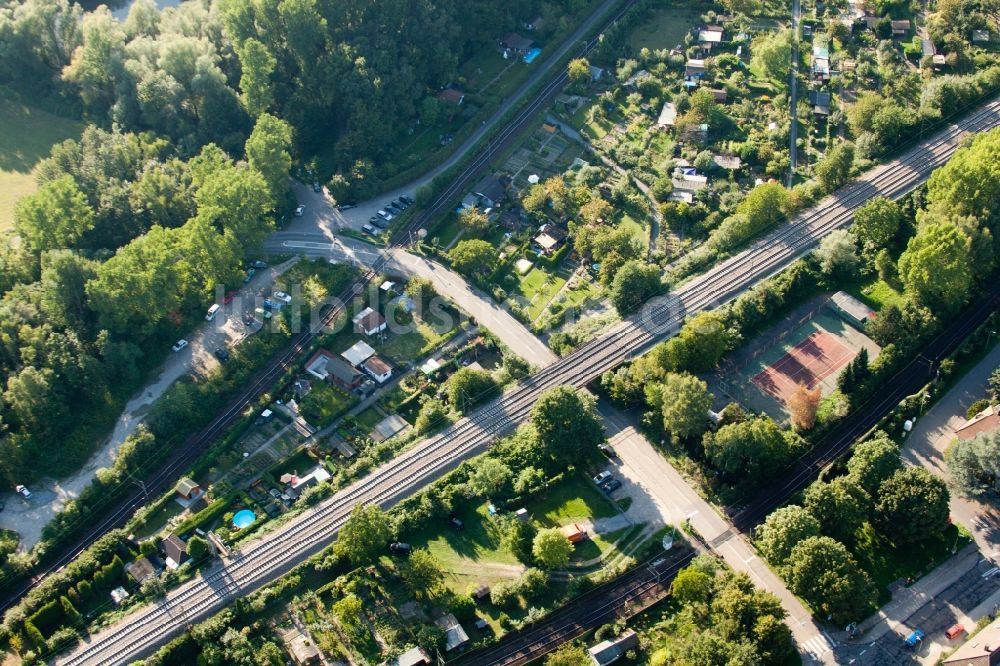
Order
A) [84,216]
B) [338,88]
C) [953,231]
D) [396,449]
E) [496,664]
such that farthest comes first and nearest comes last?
[338,88] < [84,216] < [953,231] < [396,449] < [496,664]

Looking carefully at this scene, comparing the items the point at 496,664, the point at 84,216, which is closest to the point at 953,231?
the point at 496,664

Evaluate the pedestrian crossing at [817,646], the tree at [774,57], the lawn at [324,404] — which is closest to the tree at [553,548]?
the pedestrian crossing at [817,646]

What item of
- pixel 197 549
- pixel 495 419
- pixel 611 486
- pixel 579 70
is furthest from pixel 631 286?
pixel 197 549

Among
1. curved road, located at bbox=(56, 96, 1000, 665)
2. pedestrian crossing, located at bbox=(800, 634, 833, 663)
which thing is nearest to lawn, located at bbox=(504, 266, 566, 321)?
curved road, located at bbox=(56, 96, 1000, 665)

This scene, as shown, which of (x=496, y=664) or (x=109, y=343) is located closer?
(x=496, y=664)

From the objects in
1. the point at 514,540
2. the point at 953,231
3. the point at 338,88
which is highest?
the point at 338,88

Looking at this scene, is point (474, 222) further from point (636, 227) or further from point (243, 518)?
point (243, 518)

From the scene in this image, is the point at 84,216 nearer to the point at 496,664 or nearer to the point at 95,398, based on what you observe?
the point at 95,398
